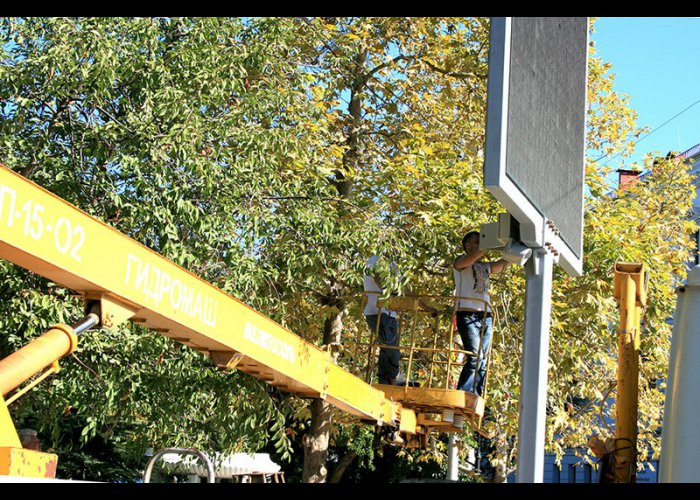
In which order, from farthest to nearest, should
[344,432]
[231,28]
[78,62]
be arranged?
[344,432]
[231,28]
[78,62]

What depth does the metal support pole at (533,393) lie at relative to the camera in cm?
527

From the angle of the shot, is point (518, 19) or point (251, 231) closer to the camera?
point (518, 19)

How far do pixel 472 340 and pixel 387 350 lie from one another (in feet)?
3.98

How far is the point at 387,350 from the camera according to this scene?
12.2 meters

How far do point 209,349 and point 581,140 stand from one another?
3.14 m

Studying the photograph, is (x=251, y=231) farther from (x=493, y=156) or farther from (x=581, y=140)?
(x=493, y=156)

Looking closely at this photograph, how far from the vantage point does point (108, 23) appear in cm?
1127

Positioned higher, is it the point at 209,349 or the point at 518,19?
the point at 518,19

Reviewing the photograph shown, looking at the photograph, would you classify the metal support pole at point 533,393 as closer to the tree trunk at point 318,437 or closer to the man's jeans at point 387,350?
the man's jeans at point 387,350

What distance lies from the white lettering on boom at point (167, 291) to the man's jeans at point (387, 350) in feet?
16.3

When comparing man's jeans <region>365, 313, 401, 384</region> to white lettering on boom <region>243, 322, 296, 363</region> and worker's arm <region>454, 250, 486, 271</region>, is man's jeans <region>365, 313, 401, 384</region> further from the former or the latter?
white lettering on boom <region>243, 322, 296, 363</region>

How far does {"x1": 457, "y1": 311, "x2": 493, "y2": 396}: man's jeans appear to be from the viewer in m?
11.4

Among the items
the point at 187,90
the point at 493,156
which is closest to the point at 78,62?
the point at 187,90

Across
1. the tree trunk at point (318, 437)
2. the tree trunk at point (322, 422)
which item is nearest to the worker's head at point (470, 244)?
the tree trunk at point (322, 422)
